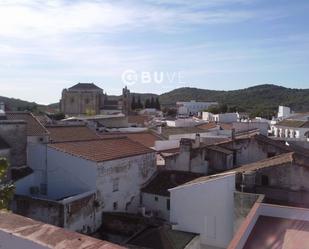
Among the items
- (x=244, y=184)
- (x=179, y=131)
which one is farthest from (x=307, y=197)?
(x=179, y=131)

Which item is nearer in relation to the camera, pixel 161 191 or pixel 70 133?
pixel 161 191

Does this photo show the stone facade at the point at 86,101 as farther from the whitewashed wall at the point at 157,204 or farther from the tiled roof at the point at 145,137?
the whitewashed wall at the point at 157,204

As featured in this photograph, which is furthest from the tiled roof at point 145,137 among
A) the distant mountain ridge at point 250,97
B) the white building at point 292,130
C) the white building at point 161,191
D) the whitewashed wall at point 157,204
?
the distant mountain ridge at point 250,97

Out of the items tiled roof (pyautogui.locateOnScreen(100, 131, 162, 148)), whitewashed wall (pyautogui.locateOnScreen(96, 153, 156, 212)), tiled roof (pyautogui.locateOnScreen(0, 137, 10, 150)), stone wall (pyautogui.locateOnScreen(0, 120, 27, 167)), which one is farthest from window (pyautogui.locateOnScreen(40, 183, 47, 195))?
tiled roof (pyautogui.locateOnScreen(100, 131, 162, 148))

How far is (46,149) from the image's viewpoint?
20734 millimetres

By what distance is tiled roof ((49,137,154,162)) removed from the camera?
65.8ft

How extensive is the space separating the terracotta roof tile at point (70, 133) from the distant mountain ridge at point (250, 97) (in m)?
76.2

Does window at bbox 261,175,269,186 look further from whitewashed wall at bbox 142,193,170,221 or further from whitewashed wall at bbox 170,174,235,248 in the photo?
whitewashed wall at bbox 142,193,170,221

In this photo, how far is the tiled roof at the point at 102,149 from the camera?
20.0 meters

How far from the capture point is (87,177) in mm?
19422

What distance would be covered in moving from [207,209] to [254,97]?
399ft

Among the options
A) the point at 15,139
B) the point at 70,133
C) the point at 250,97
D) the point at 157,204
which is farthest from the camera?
the point at 250,97

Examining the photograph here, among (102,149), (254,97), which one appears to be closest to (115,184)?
(102,149)

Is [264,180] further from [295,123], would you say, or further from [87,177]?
[295,123]
